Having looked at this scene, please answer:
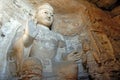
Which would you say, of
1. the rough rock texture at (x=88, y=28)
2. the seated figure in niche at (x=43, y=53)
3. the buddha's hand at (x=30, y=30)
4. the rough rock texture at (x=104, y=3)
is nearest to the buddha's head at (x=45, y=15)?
the seated figure in niche at (x=43, y=53)

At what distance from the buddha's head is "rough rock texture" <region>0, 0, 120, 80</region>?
173mm

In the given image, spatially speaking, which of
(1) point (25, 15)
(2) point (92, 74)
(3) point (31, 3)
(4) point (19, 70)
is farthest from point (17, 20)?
(2) point (92, 74)

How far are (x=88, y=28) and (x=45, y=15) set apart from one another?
62 centimetres

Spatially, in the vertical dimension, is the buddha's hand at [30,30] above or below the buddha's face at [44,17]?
below

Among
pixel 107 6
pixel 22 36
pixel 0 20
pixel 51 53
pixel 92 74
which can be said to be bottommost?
pixel 92 74

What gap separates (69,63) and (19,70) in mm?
524

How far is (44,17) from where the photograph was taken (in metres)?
3.32

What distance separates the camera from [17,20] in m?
3.23

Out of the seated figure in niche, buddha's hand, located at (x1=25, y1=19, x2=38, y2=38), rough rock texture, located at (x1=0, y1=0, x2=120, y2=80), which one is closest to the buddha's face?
the seated figure in niche

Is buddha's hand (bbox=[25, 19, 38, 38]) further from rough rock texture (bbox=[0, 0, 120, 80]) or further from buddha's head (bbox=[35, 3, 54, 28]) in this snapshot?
buddha's head (bbox=[35, 3, 54, 28])

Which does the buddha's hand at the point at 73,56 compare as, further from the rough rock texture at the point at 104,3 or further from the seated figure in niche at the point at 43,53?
the rough rock texture at the point at 104,3

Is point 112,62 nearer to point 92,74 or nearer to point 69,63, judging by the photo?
point 92,74

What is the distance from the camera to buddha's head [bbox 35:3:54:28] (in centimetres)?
332

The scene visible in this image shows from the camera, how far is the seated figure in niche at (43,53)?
254cm
